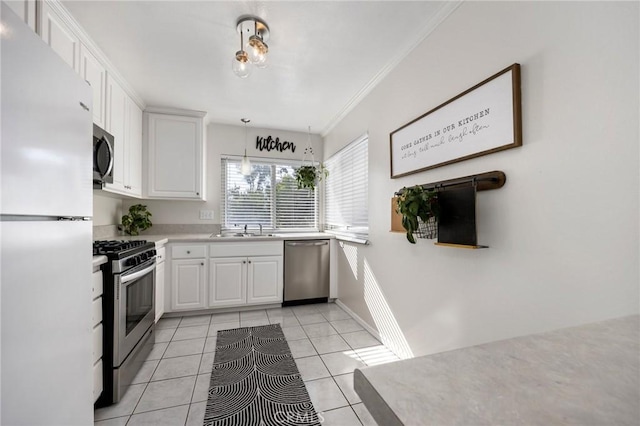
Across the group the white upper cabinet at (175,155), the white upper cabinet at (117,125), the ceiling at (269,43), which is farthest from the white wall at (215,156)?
the white upper cabinet at (117,125)

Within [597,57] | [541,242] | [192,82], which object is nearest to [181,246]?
[192,82]

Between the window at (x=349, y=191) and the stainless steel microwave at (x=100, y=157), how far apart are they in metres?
2.22

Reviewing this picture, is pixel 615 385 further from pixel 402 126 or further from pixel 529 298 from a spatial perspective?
pixel 402 126

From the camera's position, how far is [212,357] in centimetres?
220

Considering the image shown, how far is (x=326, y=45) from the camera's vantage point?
2031 mm

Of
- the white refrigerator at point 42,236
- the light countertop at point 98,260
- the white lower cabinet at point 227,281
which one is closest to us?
the white refrigerator at point 42,236

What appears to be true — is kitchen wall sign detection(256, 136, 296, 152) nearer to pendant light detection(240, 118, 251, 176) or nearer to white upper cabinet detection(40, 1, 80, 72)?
pendant light detection(240, 118, 251, 176)

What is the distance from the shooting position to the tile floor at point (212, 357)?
1570 millimetres

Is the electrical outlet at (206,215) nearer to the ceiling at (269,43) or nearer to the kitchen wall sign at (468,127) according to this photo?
the ceiling at (269,43)

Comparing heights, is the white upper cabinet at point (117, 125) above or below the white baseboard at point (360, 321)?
above

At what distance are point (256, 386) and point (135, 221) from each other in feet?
7.90

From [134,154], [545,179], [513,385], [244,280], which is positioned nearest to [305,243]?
[244,280]

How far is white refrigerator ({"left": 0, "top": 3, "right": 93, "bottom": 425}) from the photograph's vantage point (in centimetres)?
79

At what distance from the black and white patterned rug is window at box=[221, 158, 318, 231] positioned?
177 centimetres
